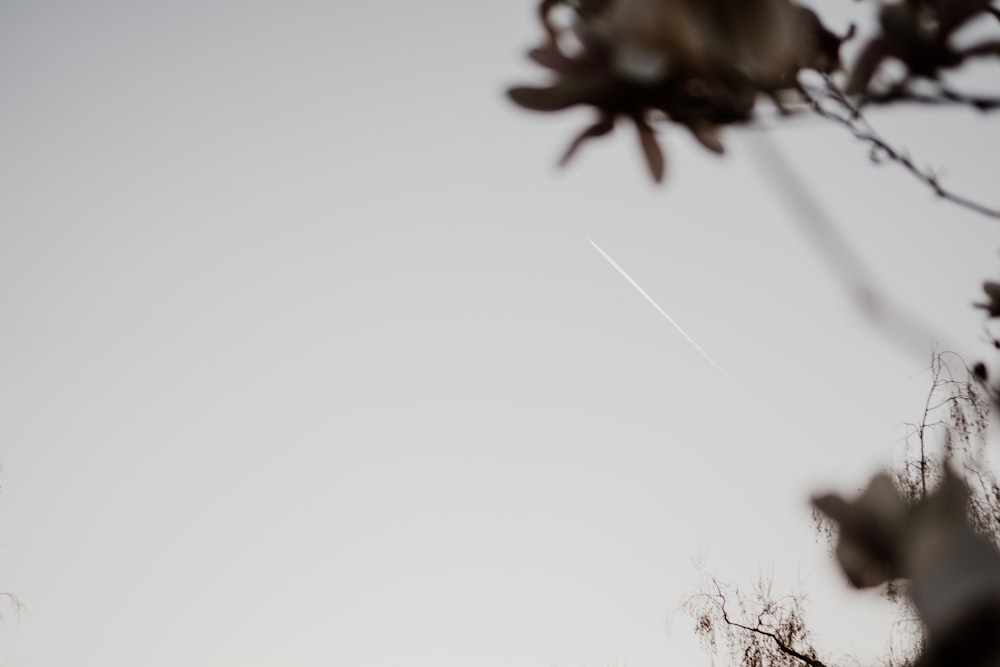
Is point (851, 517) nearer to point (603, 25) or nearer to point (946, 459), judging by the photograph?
point (946, 459)

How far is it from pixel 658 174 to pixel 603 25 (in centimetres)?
18

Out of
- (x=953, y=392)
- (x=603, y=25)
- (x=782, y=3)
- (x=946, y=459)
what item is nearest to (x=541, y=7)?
(x=603, y=25)

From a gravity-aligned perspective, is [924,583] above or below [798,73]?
below

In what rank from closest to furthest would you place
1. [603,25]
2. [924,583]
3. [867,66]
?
[924,583], [603,25], [867,66]

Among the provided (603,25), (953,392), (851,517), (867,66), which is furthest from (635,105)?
Result: (953,392)

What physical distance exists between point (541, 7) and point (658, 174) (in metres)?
0.18

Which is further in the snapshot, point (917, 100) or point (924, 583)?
point (917, 100)

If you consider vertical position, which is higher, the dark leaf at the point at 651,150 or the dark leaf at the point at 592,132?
the dark leaf at the point at 651,150

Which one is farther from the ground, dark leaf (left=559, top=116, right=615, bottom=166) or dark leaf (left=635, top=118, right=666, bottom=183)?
dark leaf (left=635, top=118, right=666, bottom=183)

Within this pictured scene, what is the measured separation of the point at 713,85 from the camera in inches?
22.7

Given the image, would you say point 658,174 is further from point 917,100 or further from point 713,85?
point 917,100

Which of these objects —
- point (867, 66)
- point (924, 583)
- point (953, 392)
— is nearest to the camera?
point (924, 583)

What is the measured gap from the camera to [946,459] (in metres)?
0.39

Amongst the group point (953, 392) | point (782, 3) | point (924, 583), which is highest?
point (953, 392)
